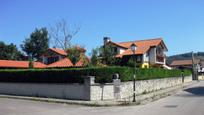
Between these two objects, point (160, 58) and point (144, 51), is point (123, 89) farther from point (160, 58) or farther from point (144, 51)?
point (160, 58)

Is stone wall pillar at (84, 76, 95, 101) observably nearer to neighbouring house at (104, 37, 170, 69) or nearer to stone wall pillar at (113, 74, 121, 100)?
stone wall pillar at (113, 74, 121, 100)

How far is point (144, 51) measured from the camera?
194 ft

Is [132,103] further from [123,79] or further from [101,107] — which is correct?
[123,79]

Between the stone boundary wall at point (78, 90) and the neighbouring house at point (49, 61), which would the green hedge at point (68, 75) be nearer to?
the stone boundary wall at point (78, 90)

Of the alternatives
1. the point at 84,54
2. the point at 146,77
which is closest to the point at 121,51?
the point at 84,54

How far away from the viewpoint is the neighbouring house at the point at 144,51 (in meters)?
57.8

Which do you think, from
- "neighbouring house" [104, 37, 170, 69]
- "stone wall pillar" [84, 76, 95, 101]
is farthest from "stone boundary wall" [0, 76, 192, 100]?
"neighbouring house" [104, 37, 170, 69]

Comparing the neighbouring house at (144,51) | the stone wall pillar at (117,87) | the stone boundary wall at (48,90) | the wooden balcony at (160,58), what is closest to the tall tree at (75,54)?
the neighbouring house at (144,51)

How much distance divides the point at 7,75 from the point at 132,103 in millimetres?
14023

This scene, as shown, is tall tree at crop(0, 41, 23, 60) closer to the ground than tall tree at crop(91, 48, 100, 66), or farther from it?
farther from it

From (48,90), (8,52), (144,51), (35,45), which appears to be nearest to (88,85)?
(48,90)

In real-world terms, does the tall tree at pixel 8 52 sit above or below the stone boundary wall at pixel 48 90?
above

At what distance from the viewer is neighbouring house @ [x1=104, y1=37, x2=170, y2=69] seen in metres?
57.8

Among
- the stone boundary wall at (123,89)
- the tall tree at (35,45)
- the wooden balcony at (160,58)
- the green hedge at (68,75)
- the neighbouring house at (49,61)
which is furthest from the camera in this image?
the tall tree at (35,45)
